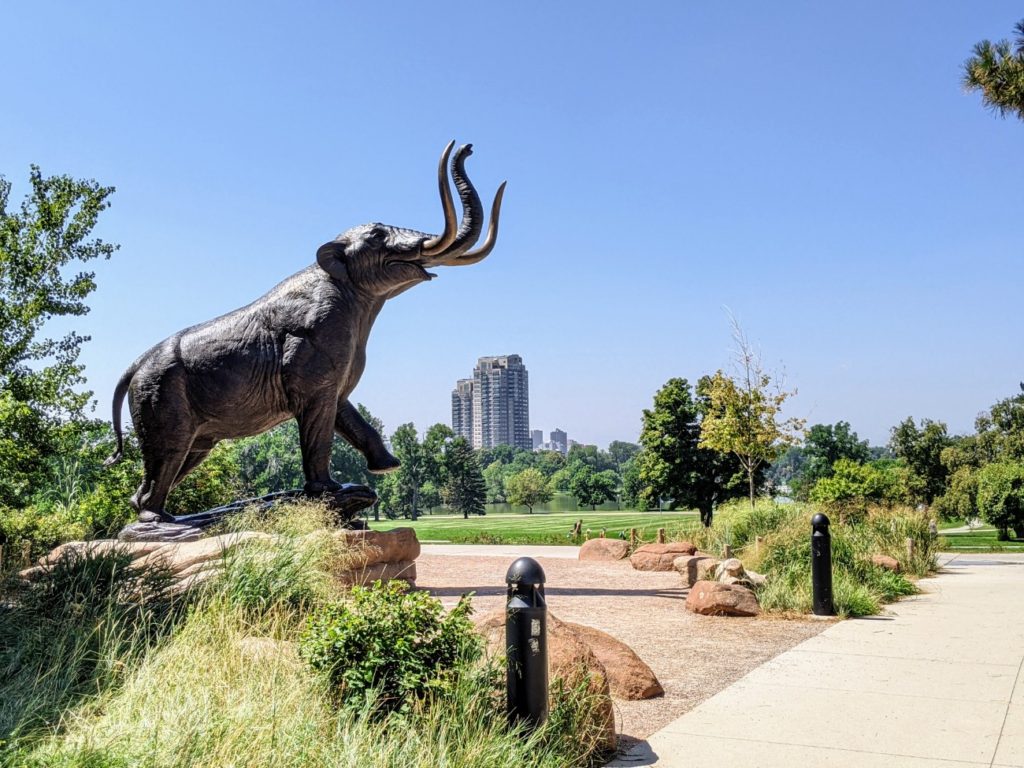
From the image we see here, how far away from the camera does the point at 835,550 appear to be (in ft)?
37.7

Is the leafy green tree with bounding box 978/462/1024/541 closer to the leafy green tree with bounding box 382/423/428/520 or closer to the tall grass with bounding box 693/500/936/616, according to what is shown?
the tall grass with bounding box 693/500/936/616

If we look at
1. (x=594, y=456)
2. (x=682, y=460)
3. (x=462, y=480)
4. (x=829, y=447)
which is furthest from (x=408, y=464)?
(x=594, y=456)

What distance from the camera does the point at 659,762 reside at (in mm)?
4629

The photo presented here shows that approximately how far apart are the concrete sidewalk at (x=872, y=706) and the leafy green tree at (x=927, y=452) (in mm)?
35128

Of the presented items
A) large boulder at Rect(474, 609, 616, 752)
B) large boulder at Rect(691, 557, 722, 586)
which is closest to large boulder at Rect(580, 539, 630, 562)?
large boulder at Rect(691, 557, 722, 586)

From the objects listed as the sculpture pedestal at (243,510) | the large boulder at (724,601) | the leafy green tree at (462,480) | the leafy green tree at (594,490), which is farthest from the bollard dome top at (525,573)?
the leafy green tree at (594,490)

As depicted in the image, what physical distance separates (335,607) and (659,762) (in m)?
1.90

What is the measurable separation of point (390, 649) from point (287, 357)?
5327 millimetres

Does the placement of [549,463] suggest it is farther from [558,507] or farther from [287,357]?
[287,357]

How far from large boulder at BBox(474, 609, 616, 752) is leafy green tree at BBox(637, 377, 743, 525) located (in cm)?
2657

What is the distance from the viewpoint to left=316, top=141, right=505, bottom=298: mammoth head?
9.12 metres

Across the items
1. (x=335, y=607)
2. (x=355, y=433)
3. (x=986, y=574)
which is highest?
(x=355, y=433)

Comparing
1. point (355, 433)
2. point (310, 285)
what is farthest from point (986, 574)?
point (310, 285)

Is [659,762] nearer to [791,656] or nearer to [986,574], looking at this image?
[791,656]
